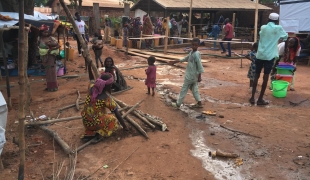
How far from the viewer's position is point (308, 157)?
3715 mm

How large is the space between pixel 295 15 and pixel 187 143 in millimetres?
12388

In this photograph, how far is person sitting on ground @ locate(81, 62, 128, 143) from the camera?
403cm

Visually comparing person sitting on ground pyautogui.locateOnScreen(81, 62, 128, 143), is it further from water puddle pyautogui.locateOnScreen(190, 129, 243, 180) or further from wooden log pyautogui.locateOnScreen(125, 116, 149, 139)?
water puddle pyautogui.locateOnScreen(190, 129, 243, 180)

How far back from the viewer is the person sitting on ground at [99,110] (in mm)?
4027

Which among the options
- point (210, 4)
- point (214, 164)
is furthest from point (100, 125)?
point (210, 4)

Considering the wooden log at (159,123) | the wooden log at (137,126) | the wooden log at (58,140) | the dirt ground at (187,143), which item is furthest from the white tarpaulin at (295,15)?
the wooden log at (58,140)

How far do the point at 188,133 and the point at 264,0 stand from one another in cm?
4074

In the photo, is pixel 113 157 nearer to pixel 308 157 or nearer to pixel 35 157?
pixel 35 157

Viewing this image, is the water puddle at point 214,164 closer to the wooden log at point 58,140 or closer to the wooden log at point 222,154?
the wooden log at point 222,154

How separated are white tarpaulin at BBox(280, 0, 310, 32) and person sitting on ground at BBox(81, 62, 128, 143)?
1241 centimetres

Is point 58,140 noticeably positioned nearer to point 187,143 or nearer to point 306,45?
point 187,143

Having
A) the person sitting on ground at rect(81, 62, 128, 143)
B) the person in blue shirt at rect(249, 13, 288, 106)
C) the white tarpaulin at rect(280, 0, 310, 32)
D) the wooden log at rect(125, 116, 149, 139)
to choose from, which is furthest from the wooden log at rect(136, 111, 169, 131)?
the white tarpaulin at rect(280, 0, 310, 32)

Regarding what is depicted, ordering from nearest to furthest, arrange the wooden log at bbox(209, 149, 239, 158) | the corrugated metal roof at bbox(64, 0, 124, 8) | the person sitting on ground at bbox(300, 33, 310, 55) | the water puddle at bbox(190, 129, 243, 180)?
the water puddle at bbox(190, 129, 243, 180), the wooden log at bbox(209, 149, 239, 158), the person sitting on ground at bbox(300, 33, 310, 55), the corrugated metal roof at bbox(64, 0, 124, 8)

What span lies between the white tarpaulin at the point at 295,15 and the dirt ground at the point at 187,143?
25.5ft
